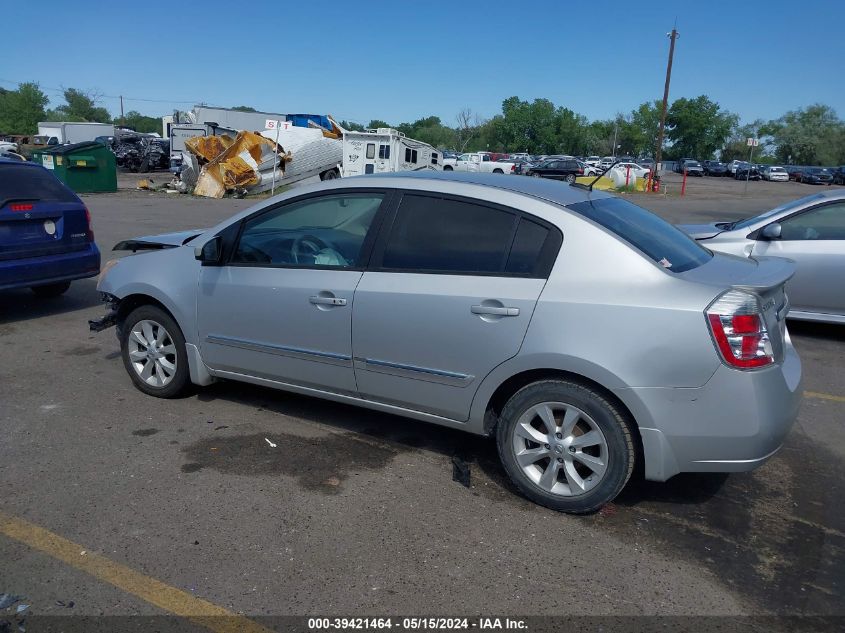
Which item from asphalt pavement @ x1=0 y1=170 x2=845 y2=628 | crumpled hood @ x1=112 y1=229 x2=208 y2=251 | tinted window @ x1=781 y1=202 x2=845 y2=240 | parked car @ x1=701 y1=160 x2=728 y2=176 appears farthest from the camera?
parked car @ x1=701 y1=160 x2=728 y2=176

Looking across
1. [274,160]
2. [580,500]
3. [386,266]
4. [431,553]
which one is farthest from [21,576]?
[274,160]

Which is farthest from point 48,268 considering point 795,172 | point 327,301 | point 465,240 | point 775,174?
point 795,172

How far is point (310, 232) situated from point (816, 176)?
64.4 meters

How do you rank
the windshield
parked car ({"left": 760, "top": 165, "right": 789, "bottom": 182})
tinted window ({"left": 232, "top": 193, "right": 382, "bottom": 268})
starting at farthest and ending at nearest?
parked car ({"left": 760, "top": 165, "right": 789, "bottom": 182}) → the windshield → tinted window ({"left": 232, "top": 193, "right": 382, "bottom": 268})

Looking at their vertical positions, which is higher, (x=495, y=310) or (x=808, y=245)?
(x=808, y=245)

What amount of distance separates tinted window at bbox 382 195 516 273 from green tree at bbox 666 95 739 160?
100245 mm

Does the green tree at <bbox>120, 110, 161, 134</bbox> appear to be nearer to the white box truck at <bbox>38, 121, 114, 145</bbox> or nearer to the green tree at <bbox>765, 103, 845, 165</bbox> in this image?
the white box truck at <bbox>38, 121, 114, 145</bbox>

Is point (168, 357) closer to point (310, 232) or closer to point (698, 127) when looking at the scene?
point (310, 232)

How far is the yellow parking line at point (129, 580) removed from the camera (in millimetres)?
2836

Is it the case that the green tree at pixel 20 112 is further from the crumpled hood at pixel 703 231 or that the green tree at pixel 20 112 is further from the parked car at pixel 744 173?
the crumpled hood at pixel 703 231

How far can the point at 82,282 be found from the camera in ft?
31.6

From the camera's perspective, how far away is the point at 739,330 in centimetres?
335

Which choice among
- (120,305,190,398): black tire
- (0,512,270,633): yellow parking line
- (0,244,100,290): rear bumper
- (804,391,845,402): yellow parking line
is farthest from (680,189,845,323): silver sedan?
(0,244,100,290): rear bumper

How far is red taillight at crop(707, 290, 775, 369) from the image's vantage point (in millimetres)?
3324
